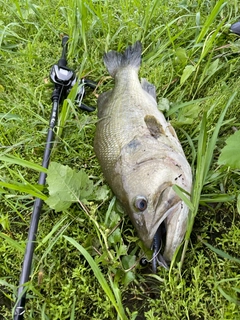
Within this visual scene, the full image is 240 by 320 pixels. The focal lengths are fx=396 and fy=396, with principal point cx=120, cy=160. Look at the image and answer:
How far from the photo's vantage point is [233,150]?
2.12 metres

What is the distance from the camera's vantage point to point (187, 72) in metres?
3.13

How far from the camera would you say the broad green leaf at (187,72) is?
312 cm

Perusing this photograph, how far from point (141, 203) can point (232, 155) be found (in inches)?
23.2

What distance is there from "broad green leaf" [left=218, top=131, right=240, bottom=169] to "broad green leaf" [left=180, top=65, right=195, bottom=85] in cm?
111

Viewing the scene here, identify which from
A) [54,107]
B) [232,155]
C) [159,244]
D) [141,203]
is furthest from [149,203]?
[54,107]

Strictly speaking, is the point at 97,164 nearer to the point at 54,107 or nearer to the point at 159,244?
the point at 54,107

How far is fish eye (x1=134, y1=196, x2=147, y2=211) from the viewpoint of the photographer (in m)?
2.32

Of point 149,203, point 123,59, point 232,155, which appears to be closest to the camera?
point 232,155

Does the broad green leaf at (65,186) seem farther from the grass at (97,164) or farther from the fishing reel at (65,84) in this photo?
the fishing reel at (65,84)

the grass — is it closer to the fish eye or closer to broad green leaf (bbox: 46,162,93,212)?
broad green leaf (bbox: 46,162,93,212)

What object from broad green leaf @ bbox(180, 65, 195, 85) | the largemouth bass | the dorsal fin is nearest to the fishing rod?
the largemouth bass

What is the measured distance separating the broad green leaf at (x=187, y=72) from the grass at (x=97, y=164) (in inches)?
0.4

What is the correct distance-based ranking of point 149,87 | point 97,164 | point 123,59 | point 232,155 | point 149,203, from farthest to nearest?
point 123,59
point 149,87
point 97,164
point 149,203
point 232,155

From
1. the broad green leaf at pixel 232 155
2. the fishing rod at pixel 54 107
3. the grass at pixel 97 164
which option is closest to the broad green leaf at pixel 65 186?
the grass at pixel 97 164
